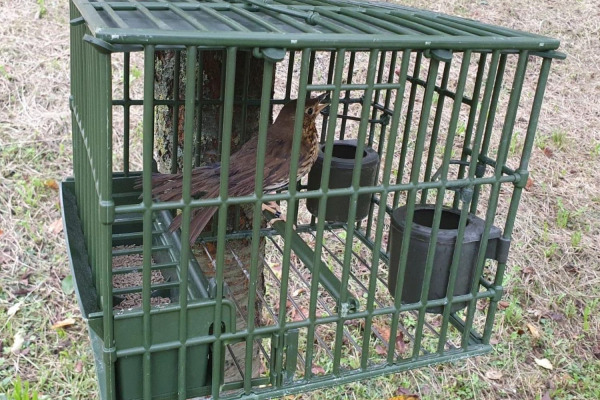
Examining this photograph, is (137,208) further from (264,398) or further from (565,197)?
(565,197)

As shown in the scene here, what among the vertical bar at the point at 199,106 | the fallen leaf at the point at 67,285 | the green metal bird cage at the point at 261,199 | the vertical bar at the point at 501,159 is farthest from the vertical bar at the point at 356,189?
the fallen leaf at the point at 67,285

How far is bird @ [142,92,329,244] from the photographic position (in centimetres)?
184

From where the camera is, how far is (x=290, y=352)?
168 centimetres

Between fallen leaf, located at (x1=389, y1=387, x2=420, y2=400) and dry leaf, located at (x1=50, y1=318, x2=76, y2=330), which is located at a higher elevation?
dry leaf, located at (x1=50, y1=318, x2=76, y2=330)

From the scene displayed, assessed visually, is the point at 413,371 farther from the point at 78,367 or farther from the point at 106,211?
the point at 106,211

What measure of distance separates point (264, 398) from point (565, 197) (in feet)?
12.4

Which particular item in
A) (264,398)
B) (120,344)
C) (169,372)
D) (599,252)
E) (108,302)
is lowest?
(599,252)

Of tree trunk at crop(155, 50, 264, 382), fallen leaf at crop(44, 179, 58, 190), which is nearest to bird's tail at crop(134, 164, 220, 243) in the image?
tree trunk at crop(155, 50, 264, 382)

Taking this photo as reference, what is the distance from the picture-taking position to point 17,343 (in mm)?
3322

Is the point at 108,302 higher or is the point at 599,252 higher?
the point at 108,302

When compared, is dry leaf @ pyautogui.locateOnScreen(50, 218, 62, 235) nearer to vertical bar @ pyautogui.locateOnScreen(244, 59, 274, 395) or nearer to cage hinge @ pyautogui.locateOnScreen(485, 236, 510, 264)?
vertical bar @ pyautogui.locateOnScreen(244, 59, 274, 395)

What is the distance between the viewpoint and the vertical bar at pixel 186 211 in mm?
1354

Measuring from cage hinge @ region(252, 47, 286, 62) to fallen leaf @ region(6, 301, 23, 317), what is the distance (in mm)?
2640

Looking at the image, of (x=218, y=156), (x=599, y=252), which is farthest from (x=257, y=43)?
(x=599, y=252)
